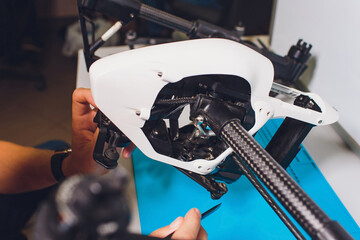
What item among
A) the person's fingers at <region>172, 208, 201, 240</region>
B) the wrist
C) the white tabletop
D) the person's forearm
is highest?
the person's fingers at <region>172, 208, 201, 240</region>

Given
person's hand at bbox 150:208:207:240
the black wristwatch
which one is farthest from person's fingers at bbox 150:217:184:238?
the black wristwatch

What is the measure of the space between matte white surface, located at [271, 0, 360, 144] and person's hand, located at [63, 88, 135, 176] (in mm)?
478

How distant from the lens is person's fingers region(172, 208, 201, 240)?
0.35 meters

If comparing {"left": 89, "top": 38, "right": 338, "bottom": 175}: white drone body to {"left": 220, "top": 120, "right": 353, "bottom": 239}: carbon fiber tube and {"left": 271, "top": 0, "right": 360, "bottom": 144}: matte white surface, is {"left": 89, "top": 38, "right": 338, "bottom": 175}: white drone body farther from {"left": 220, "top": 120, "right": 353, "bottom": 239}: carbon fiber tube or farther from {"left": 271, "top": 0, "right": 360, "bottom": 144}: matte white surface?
{"left": 271, "top": 0, "right": 360, "bottom": 144}: matte white surface

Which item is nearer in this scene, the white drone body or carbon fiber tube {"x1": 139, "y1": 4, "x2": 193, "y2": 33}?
the white drone body

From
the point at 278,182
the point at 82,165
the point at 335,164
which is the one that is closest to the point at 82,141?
the point at 82,165

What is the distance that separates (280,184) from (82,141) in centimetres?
40

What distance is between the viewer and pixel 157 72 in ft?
1.18

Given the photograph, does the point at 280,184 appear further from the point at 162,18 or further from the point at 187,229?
the point at 162,18

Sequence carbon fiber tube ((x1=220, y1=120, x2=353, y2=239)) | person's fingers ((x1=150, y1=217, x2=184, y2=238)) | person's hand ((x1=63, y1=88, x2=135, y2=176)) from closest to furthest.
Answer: carbon fiber tube ((x1=220, y1=120, x2=353, y2=239)), person's fingers ((x1=150, y1=217, x2=184, y2=238)), person's hand ((x1=63, y1=88, x2=135, y2=176))

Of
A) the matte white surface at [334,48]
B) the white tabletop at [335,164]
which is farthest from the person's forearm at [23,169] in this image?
the matte white surface at [334,48]

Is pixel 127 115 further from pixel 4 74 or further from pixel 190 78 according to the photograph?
pixel 4 74

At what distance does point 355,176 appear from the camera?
2.13ft

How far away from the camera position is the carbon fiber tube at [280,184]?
272mm
